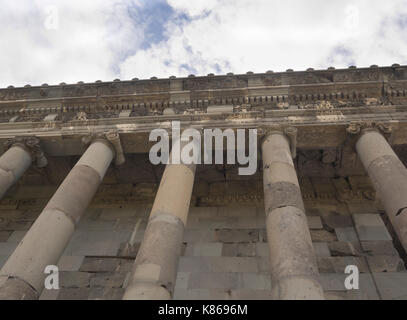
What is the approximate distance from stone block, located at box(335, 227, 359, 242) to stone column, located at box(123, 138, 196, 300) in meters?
4.76

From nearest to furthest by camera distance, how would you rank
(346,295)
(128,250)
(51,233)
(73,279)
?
(51,233), (346,295), (73,279), (128,250)

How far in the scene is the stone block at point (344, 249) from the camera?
1052 centimetres

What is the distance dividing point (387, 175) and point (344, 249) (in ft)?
9.58

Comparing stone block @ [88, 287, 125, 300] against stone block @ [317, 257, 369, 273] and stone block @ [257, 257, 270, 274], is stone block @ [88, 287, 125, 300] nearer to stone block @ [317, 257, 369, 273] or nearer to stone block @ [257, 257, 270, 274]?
stone block @ [257, 257, 270, 274]

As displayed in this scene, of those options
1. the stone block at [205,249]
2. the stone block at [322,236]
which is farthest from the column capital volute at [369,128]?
the stone block at [205,249]

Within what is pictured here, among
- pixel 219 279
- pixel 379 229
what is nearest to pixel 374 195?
pixel 379 229

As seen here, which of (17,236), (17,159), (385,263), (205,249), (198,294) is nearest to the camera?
(198,294)

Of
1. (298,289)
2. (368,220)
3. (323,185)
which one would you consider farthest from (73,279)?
(368,220)

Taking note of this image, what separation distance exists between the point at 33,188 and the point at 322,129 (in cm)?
987

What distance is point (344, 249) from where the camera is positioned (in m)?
10.7

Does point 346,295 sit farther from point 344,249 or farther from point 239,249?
point 239,249

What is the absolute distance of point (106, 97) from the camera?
12578mm

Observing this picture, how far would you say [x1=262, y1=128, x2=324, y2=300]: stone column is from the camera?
20.9ft
